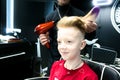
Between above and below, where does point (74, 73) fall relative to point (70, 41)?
below

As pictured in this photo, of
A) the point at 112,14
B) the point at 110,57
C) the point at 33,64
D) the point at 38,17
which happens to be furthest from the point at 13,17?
the point at 110,57

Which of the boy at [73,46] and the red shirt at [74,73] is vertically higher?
the boy at [73,46]

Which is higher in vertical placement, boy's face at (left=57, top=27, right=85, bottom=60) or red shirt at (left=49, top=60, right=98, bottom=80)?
boy's face at (left=57, top=27, right=85, bottom=60)

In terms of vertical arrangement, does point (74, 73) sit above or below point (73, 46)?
below

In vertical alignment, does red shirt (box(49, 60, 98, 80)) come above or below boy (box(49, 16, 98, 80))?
below

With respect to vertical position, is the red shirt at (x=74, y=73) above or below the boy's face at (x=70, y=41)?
below

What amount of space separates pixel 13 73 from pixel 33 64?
0.45m

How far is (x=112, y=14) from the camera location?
12.3 ft

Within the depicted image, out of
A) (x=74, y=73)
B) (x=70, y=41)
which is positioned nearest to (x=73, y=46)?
(x=70, y=41)

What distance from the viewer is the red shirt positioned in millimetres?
1235

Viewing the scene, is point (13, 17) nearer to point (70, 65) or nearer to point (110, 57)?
point (110, 57)

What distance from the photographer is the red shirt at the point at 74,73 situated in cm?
124

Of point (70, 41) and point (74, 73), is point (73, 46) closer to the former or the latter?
point (70, 41)

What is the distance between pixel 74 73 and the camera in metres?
1.29
